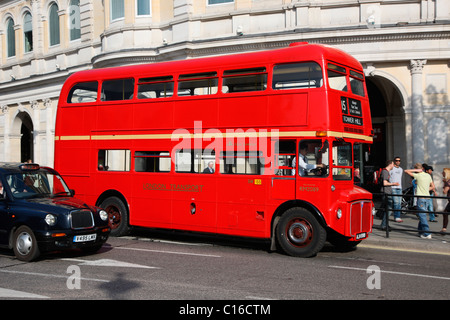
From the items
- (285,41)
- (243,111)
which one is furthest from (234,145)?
(285,41)

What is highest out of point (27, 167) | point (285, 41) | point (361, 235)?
point (285, 41)

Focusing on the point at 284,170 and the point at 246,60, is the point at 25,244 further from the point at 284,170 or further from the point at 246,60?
the point at 246,60

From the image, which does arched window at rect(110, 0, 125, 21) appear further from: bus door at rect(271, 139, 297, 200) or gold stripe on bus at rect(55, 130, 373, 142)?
bus door at rect(271, 139, 297, 200)

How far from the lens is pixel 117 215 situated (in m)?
13.8

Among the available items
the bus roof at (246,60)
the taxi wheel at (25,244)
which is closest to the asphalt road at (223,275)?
the taxi wheel at (25,244)

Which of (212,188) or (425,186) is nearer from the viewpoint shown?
(212,188)

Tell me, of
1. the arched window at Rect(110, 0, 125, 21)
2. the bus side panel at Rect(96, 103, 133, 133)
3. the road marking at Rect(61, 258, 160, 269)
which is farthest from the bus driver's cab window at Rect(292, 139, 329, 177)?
the arched window at Rect(110, 0, 125, 21)

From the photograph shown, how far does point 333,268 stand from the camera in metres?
9.61

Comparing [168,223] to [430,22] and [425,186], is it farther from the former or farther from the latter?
[430,22]

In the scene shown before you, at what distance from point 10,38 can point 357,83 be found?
28.9m

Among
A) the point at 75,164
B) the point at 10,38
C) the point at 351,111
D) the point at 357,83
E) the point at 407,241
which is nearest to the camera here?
the point at 351,111

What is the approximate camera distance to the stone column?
19250 millimetres

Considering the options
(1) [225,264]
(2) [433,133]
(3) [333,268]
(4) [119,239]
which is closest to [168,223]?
(4) [119,239]

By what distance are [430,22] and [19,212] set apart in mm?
15443
